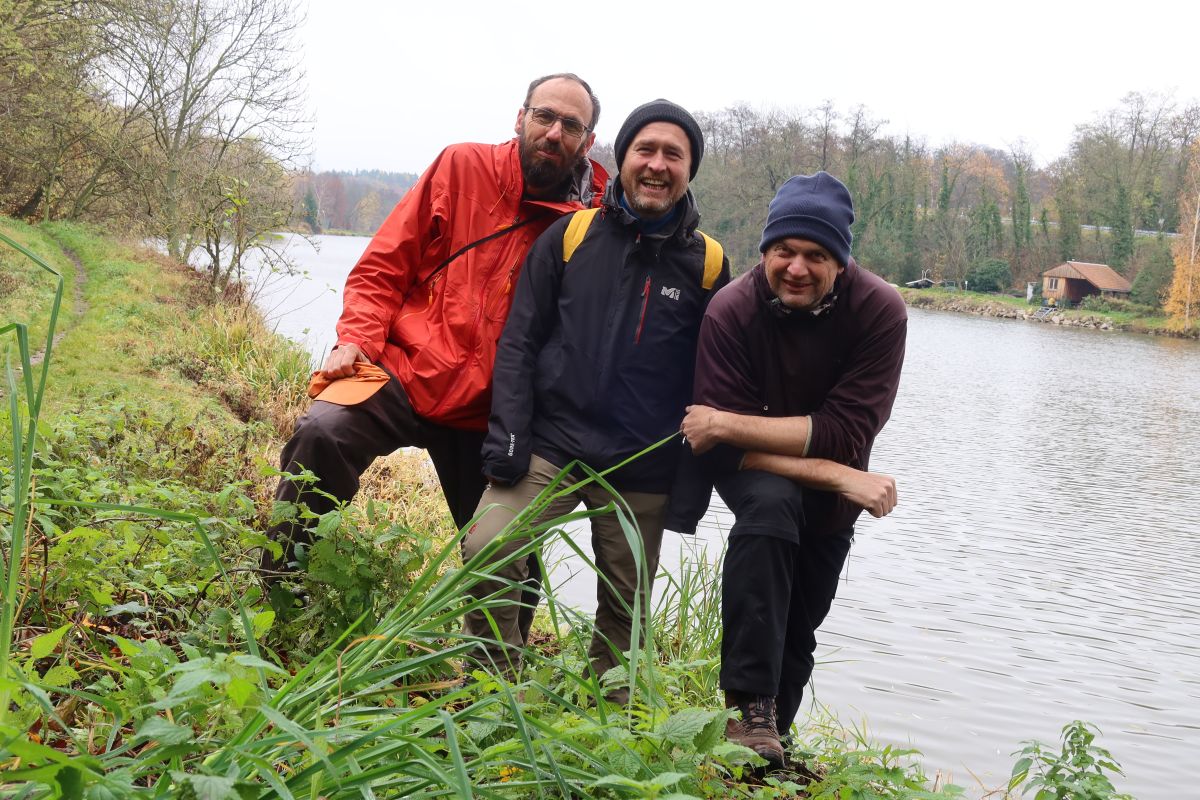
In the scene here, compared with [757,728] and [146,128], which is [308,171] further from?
[757,728]

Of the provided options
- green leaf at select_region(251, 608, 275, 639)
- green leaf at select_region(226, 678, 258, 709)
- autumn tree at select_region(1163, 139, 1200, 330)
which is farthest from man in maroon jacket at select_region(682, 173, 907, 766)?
autumn tree at select_region(1163, 139, 1200, 330)

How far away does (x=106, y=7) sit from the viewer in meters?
18.9

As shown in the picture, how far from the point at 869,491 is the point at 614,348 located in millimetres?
890

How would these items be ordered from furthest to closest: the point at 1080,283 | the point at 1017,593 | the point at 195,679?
the point at 1080,283 < the point at 1017,593 < the point at 195,679

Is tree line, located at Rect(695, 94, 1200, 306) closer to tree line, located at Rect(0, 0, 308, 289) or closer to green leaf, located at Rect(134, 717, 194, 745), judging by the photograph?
tree line, located at Rect(0, 0, 308, 289)

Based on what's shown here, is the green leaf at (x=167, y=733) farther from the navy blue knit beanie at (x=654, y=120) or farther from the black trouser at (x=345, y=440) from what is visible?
the navy blue knit beanie at (x=654, y=120)

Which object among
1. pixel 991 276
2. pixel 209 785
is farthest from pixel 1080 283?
pixel 209 785

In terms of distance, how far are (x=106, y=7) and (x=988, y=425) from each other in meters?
17.3

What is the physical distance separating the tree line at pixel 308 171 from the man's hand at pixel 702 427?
28.1 ft

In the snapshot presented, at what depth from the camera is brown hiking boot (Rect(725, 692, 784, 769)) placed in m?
2.79

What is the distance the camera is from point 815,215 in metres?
3.14

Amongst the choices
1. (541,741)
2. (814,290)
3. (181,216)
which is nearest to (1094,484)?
(814,290)

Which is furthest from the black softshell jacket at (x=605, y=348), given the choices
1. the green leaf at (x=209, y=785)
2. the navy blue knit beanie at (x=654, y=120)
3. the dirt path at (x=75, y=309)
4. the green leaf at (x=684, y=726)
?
the dirt path at (x=75, y=309)

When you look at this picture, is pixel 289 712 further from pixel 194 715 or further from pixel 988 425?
pixel 988 425
